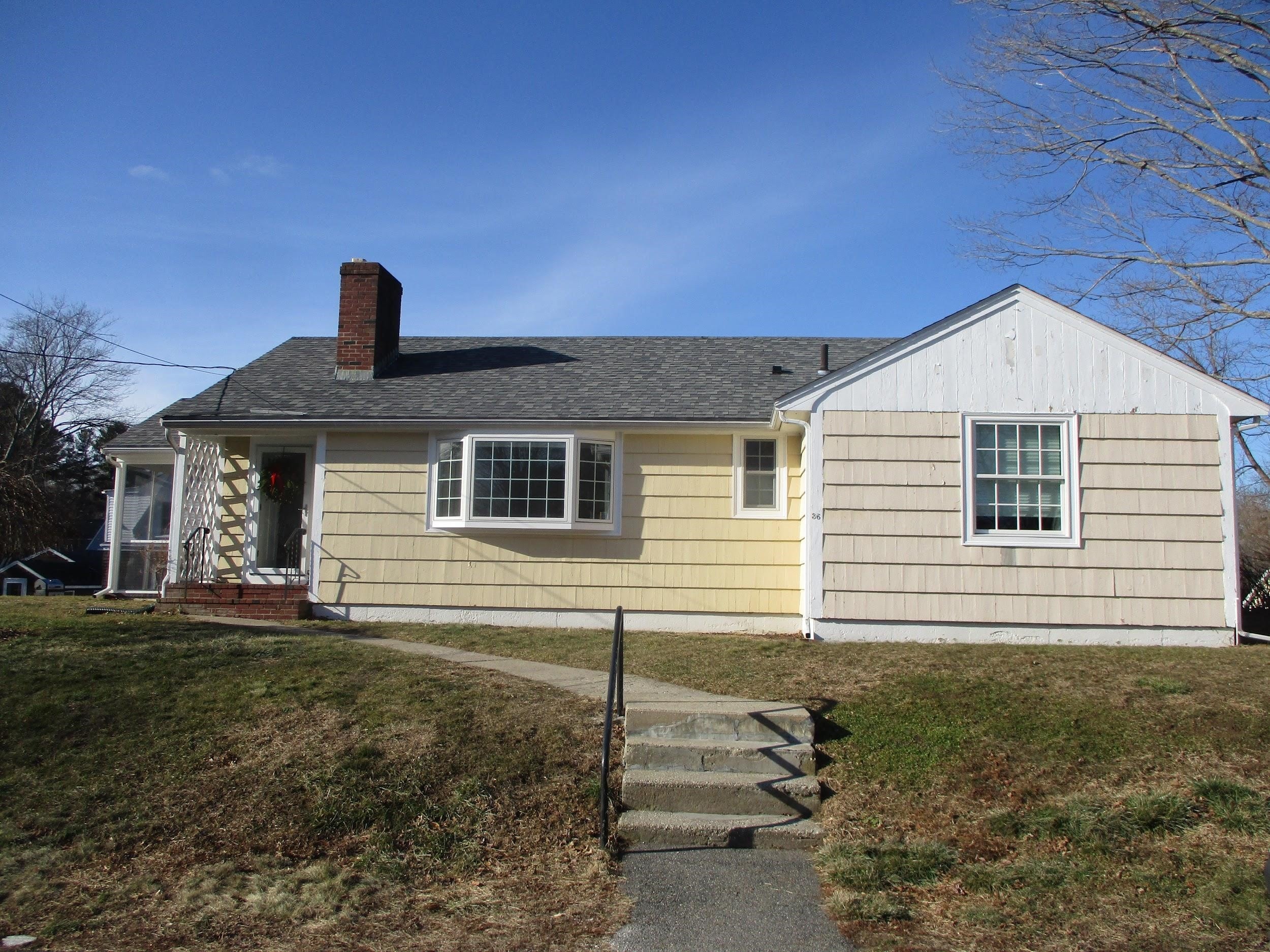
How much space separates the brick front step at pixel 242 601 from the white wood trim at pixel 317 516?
5.8 inches

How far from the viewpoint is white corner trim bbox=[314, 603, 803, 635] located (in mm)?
11773

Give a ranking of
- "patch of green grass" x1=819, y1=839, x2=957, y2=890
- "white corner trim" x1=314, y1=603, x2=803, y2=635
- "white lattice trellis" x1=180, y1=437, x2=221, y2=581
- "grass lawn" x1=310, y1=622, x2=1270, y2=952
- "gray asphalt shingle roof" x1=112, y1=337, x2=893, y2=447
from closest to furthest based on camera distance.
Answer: "grass lawn" x1=310, y1=622, x2=1270, y2=952
"patch of green grass" x1=819, y1=839, x2=957, y2=890
"white corner trim" x1=314, y1=603, x2=803, y2=635
"gray asphalt shingle roof" x1=112, y1=337, x2=893, y2=447
"white lattice trellis" x1=180, y1=437, x2=221, y2=581

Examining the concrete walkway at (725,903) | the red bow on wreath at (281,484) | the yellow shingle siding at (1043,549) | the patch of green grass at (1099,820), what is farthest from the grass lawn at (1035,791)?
the red bow on wreath at (281,484)

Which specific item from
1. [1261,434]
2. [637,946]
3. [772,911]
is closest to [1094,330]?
[772,911]

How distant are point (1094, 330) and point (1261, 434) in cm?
1337

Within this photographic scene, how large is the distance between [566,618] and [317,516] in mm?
3427

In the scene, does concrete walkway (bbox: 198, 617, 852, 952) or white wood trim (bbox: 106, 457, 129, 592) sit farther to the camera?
white wood trim (bbox: 106, 457, 129, 592)

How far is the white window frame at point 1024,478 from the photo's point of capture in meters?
10.4

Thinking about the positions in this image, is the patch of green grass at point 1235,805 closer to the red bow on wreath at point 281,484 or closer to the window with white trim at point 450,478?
the window with white trim at point 450,478

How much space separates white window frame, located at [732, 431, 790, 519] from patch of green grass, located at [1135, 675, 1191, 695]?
4661 millimetres

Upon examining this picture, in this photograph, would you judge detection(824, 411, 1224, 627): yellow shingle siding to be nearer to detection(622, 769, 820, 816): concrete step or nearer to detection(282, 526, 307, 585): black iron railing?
detection(622, 769, 820, 816): concrete step

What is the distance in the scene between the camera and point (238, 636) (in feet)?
32.4

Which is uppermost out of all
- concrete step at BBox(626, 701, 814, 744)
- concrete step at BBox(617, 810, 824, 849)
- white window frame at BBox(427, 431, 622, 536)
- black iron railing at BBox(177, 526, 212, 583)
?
white window frame at BBox(427, 431, 622, 536)

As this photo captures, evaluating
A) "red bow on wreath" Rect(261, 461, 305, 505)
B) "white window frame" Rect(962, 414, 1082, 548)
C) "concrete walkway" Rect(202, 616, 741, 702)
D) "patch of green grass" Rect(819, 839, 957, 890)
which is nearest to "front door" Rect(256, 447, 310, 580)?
"red bow on wreath" Rect(261, 461, 305, 505)
